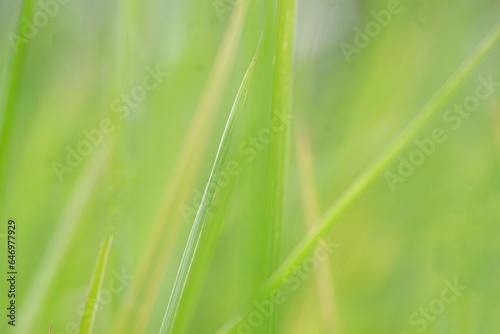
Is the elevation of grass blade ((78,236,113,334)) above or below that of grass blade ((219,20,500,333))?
below

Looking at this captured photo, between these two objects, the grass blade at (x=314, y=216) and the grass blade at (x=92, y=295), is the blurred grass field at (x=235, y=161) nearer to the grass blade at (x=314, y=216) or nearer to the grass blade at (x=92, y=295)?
the grass blade at (x=314, y=216)

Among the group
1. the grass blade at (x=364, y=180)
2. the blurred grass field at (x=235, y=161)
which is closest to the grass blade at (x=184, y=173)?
the blurred grass field at (x=235, y=161)

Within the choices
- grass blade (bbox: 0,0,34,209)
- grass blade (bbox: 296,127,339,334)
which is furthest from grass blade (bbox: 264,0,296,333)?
grass blade (bbox: 0,0,34,209)

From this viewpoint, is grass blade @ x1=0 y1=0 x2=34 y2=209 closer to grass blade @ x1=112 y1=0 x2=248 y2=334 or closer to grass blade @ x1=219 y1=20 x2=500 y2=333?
grass blade @ x1=112 y1=0 x2=248 y2=334

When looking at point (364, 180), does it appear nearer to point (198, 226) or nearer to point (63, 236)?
point (198, 226)

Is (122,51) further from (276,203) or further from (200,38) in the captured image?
(276,203)

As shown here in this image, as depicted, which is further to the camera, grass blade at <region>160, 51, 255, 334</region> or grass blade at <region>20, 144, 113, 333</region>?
grass blade at <region>20, 144, 113, 333</region>

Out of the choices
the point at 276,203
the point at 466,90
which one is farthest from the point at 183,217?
the point at 466,90
